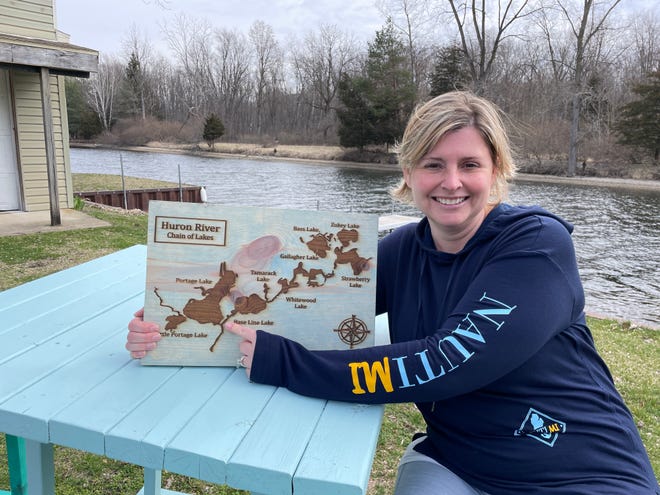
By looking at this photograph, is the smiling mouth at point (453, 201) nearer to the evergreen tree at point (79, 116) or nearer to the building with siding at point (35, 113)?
the building with siding at point (35, 113)

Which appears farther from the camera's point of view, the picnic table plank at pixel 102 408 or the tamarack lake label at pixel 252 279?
the tamarack lake label at pixel 252 279

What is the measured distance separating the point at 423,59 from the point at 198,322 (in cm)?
4223

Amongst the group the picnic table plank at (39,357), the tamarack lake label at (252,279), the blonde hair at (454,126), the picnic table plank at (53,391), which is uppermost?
the blonde hair at (454,126)

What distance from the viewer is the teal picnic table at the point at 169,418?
102 centimetres

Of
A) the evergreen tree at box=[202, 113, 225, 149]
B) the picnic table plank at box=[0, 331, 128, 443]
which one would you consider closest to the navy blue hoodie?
the picnic table plank at box=[0, 331, 128, 443]

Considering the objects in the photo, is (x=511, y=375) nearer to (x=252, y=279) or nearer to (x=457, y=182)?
(x=457, y=182)

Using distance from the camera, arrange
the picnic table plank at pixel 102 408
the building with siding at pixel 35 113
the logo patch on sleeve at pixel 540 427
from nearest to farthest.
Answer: the picnic table plank at pixel 102 408, the logo patch on sleeve at pixel 540 427, the building with siding at pixel 35 113

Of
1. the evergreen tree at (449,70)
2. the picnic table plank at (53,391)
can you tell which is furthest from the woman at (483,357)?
the evergreen tree at (449,70)

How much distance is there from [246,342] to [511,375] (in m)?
0.68

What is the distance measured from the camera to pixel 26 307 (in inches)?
70.1

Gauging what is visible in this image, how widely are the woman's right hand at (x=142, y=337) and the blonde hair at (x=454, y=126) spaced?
854mm

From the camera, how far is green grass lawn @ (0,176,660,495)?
Answer: 225cm

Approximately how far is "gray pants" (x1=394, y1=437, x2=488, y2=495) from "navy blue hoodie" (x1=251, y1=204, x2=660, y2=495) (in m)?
0.02

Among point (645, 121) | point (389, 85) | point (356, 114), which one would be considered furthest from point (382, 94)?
point (645, 121)
